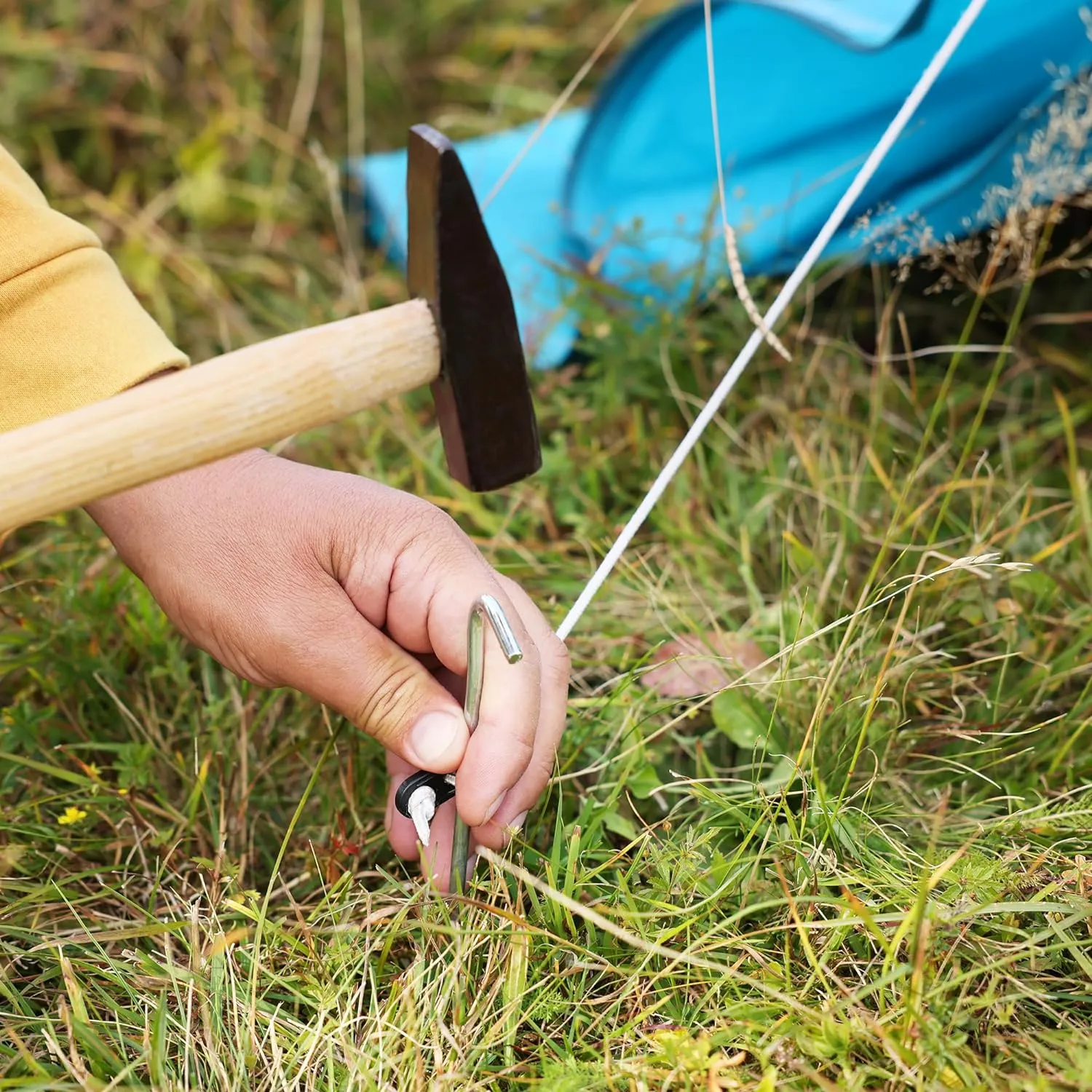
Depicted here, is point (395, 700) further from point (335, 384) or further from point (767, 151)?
point (767, 151)

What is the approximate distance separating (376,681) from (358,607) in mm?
103

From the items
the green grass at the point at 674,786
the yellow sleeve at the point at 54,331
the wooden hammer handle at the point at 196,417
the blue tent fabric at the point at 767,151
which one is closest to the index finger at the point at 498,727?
the green grass at the point at 674,786

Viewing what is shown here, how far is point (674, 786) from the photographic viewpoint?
1355mm

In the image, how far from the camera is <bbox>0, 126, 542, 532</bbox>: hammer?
3.34 ft

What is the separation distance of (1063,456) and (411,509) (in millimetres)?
1365

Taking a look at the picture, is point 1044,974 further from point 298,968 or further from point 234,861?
point 234,861

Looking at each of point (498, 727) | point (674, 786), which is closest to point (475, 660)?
point (498, 727)

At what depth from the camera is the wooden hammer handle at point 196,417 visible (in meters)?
1.01

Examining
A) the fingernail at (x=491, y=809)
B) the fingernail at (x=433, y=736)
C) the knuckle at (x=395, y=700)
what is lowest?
the fingernail at (x=491, y=809)

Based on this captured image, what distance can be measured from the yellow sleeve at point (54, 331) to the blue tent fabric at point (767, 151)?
3.04 feet

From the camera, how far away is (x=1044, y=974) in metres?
1.21

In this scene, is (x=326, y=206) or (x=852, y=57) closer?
(x=852, y=57)

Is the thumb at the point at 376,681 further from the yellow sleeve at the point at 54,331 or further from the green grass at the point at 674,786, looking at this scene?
the yellow sleeve at the point at 54,331

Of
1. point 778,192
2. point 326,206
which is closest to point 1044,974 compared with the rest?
point 778,192
